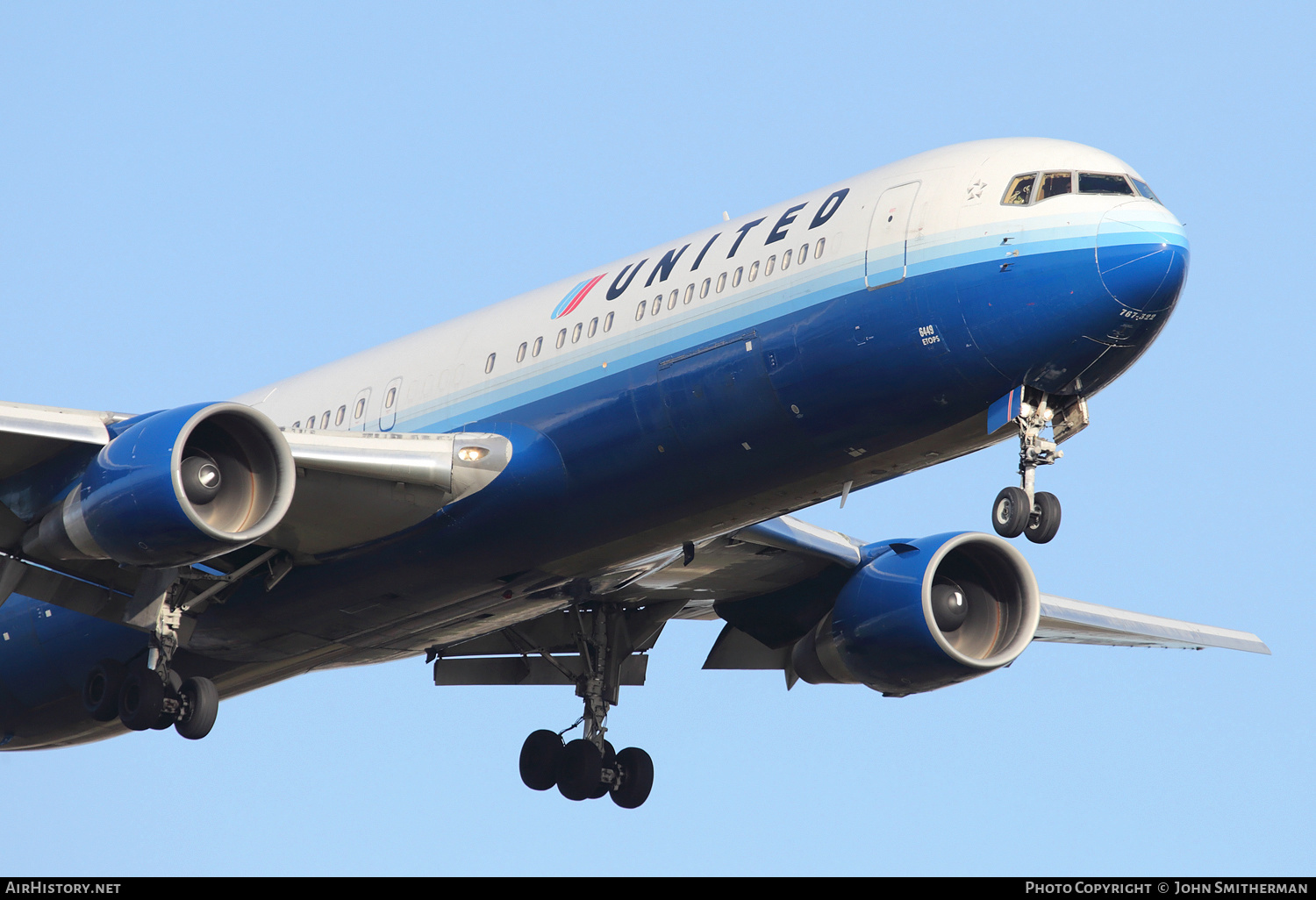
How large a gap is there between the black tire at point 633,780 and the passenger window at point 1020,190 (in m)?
12.5

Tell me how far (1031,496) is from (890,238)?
336 cm

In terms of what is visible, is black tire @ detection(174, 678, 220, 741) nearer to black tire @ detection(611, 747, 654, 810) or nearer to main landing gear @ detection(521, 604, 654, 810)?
main landing gear @ detection(521, 604, 654, 810)

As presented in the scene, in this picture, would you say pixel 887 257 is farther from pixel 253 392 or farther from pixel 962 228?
pixel 253 392

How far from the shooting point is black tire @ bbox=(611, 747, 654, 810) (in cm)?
3131

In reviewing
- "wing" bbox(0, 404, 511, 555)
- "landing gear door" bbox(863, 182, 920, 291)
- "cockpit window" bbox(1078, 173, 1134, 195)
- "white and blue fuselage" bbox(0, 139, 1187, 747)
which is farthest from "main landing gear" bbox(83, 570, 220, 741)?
"cockpit window" bbox(1078, 173, 1134, 195)

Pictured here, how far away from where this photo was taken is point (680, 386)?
934 inches

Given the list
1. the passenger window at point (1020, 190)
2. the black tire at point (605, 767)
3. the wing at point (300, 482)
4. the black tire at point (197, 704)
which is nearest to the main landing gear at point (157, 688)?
the black tire at point (197, 704)

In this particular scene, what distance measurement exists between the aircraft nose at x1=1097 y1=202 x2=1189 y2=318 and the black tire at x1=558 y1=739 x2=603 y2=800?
1297 cm

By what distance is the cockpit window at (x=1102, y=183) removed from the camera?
22344mm

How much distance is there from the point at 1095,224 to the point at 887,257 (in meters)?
2.35

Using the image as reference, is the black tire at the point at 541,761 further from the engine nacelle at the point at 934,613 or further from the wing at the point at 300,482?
the wing at the point at 300,482
